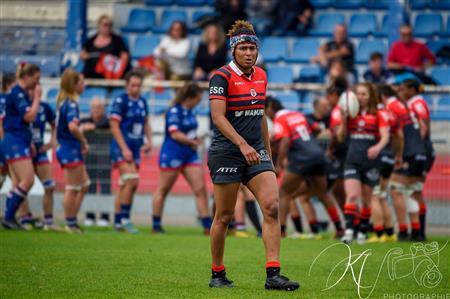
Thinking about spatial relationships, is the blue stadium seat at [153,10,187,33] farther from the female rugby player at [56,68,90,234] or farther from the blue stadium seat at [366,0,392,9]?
the female rugby player at [56,68,90,234]

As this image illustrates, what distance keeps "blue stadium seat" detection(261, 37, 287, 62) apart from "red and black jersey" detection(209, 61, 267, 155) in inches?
587

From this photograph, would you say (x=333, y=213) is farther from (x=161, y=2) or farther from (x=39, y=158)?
(x=161, y=2)

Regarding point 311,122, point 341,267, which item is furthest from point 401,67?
point 341,267

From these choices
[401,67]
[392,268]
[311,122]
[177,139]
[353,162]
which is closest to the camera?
[392,268]

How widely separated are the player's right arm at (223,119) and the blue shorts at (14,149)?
7.74 meters

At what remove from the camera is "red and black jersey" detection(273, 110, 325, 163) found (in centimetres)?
1647

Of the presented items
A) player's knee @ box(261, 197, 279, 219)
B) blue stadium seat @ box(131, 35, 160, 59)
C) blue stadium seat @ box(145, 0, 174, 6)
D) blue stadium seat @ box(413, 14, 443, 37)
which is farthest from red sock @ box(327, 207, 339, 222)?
blue stadium seat @ box(145, 0, 174, 6)

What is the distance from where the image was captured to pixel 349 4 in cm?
2525

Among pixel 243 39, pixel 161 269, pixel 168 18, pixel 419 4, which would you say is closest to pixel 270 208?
pixel 243 39

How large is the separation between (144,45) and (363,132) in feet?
34.6

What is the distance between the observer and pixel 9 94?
16578mm

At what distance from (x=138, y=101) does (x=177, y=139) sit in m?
1.09

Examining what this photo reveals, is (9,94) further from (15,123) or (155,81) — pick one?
(155,81)

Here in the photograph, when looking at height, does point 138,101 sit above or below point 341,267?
above
